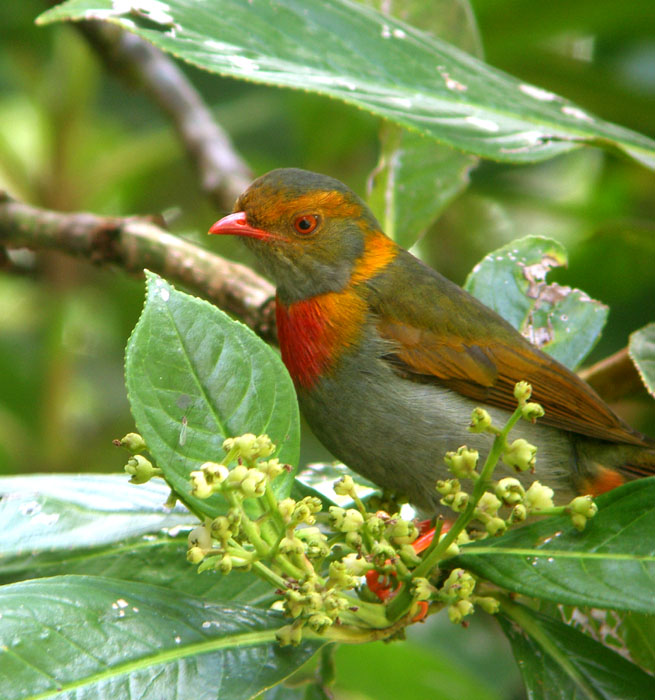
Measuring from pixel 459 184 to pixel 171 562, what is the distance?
2.07m

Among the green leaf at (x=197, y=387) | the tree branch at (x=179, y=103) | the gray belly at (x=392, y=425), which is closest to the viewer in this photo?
the green leaf at (x=197, y=387)

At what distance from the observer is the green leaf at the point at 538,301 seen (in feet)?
10.4

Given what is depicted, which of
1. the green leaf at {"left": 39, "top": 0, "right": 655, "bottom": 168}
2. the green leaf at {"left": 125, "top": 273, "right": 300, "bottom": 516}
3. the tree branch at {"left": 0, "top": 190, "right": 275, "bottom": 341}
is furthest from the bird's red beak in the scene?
the green leaf at {"left": 125, "top": 273, "right": 300, "bottom": 516}

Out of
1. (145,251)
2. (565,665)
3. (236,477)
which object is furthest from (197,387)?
(145,251)

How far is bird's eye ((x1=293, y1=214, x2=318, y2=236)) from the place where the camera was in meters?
3.45

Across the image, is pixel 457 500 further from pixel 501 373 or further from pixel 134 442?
pixel 501 373

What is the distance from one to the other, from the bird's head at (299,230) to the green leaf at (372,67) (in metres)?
0.62

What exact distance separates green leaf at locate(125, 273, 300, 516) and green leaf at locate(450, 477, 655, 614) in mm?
523

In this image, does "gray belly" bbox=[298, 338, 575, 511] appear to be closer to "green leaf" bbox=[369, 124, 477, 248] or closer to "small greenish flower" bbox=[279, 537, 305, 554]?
"green leaf" bbox=[369, 124, 477, 248]

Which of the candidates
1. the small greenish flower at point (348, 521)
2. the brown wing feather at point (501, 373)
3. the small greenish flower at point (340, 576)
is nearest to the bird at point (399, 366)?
the brown wing feather at point (501, 373)

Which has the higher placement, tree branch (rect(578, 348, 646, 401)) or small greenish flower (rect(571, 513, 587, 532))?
small greenish flower (rect(571, 513, 587, 532))

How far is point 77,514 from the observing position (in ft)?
7.70

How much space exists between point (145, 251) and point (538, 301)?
152 centimetres

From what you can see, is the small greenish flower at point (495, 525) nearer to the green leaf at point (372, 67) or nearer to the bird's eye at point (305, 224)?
the green leaf at point (372, 67)
